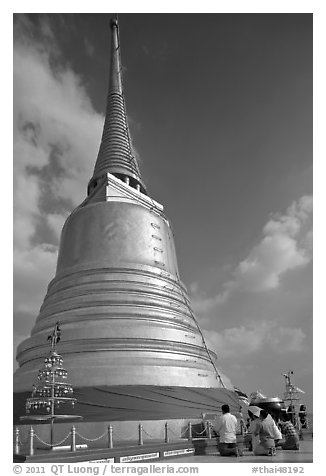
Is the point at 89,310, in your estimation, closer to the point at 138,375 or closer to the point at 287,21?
the point at 138,375

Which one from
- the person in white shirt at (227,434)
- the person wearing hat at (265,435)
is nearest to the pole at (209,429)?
the person in white shirt at (227,434)

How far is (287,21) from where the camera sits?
895cm

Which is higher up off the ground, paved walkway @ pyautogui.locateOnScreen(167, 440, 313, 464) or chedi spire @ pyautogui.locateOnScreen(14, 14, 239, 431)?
chedi spire @ pyautogui.locateOnScreen(14, 14, 239, 431)

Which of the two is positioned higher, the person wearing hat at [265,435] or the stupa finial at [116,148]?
the stupa finial at [116,148]

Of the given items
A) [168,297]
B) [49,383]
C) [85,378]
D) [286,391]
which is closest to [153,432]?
[85,378]

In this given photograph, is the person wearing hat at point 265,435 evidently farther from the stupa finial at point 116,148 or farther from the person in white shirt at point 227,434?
the stupa finial at point 116,148

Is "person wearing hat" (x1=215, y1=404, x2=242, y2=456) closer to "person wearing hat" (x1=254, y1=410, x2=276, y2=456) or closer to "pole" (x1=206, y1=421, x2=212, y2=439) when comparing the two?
"person wearing hat" (x1=254, y1=410, x2=276, y2=456)

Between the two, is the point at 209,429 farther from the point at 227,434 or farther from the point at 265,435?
the point at 265,435

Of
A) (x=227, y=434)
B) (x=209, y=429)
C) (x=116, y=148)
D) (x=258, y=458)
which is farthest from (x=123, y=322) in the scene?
(x=116, y=148)

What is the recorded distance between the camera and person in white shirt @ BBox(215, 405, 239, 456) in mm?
7348

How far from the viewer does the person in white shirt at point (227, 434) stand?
735 centimetres

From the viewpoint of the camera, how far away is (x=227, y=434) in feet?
24.3

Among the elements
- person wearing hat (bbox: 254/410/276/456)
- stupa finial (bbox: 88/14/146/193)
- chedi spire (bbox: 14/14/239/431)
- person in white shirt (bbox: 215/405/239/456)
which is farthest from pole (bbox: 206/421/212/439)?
stupa finial (bbox: 88/14/146/193)

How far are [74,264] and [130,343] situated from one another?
4271mm
